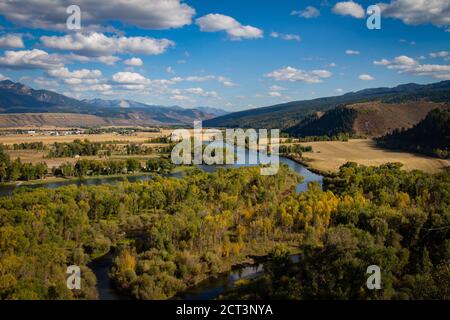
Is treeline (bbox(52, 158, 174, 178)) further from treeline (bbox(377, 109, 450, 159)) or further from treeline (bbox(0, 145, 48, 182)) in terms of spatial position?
treeline (bbox(377, 109, 450, 159))

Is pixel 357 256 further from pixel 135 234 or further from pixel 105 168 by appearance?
pixel 105 168

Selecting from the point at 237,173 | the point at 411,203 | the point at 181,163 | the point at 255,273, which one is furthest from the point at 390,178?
the point at 181,163

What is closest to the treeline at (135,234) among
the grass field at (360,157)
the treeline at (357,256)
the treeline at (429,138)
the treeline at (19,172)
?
the treeline at (357,256)

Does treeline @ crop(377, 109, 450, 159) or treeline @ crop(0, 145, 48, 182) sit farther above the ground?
treeline @ crop(377, 109, 450, 159)

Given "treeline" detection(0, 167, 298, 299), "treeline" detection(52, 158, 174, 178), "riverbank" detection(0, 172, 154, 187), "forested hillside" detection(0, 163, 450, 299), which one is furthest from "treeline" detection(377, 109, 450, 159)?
"riverbank" detection(0, 172, 154, 187)

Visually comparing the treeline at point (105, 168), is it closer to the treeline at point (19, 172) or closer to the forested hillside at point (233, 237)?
the treeline at point (19, 172)

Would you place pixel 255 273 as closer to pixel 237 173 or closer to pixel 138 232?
pixel 138 232

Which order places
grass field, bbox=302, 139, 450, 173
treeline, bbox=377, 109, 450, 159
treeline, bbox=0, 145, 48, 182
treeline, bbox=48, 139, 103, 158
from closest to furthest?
treeline, bbox=0, 145, 48, 182 < grass field, bbox=302, 139, 450, 173 < treeline, bbox=377, 109, 450, 159 < treeline, bbox=48, 139, 103, 158
